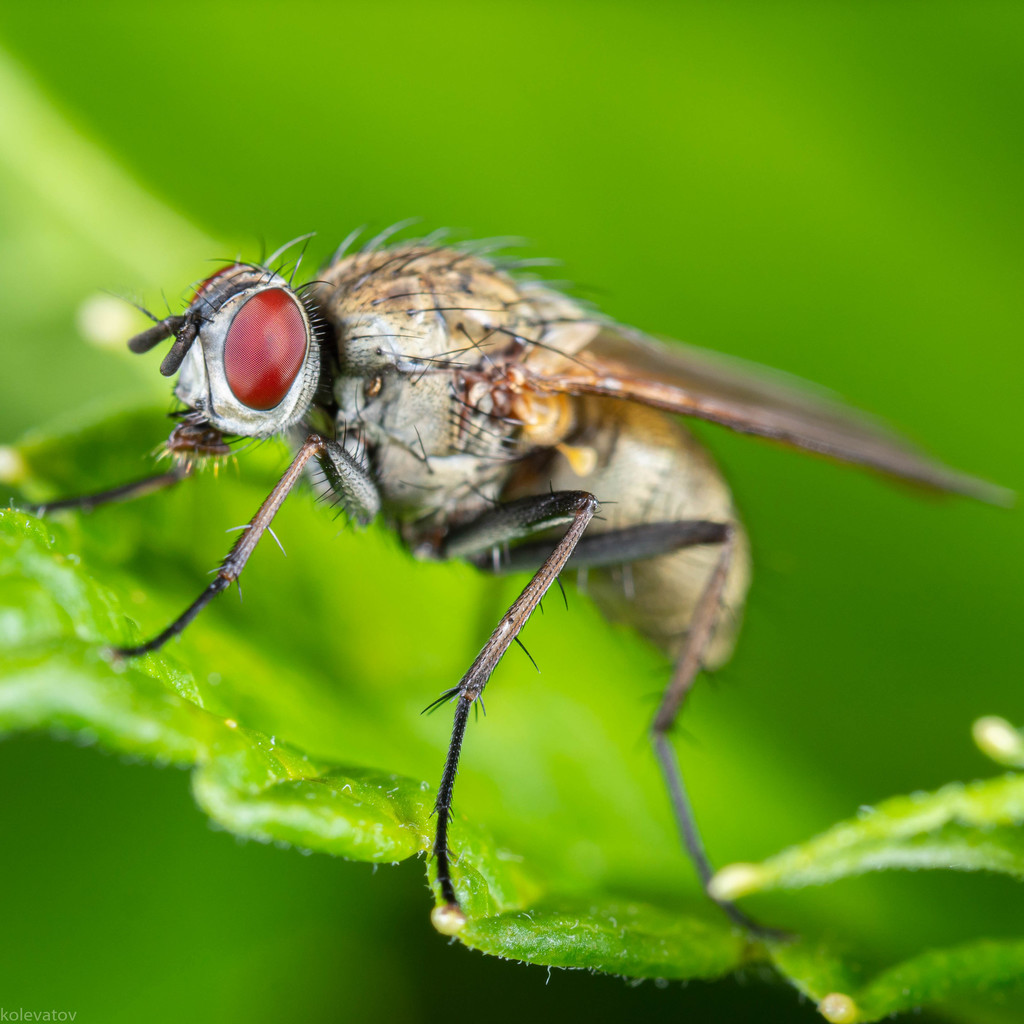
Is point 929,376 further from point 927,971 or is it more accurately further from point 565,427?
point 927,971

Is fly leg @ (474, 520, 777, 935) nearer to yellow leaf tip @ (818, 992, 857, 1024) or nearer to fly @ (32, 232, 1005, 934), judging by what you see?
fly @ (32, 232, 1005, 934)

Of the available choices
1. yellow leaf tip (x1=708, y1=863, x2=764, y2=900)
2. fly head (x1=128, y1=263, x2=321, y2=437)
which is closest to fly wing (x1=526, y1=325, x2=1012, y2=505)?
fly head (x1=128, y1=263, x2=321, y2=437)

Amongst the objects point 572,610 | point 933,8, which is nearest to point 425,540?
point 572,610

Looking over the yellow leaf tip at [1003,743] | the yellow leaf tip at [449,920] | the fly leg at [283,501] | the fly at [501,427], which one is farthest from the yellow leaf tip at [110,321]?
the yellow leaf tip at [1003,743]

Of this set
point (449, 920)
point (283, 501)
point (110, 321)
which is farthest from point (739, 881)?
point (110, 321)

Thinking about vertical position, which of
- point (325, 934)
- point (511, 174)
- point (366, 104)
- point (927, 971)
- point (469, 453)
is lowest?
point (325, 934)

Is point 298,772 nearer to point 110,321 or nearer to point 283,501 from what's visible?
point 283,501

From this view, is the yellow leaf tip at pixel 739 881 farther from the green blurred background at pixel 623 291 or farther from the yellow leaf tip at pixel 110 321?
the yellow leaf tip at pixel 110 321
